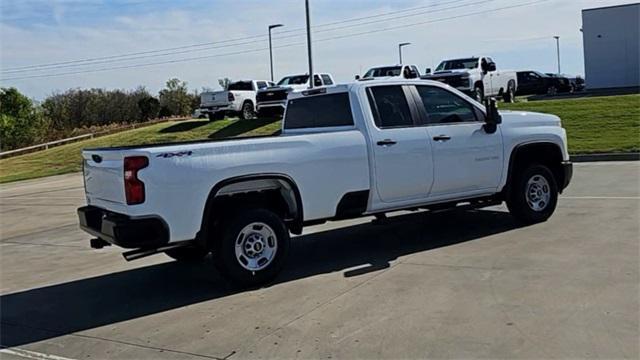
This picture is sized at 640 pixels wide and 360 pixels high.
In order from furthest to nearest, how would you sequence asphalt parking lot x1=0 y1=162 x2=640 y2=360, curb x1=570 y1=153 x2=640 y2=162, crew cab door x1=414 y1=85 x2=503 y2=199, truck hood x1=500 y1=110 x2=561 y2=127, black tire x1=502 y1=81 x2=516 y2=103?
black tire x1=502 y1=81 x2=516 y2=103
curb x1=570 y1=153 x2=640 y2=162
truck hood x1=500 y1=110 x2=561 y2=127
crew cab door x1=414 y1=85 x2=503 y2=199
asphalt parking lot x1=0 y1=162 x2=640 y2=360

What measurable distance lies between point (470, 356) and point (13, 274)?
20.6 ft

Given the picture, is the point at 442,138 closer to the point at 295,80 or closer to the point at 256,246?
the point at 256,246

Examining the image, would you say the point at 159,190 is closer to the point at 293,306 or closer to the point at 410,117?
the point at 293,306

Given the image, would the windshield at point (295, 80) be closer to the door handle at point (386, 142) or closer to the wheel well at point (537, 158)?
the wheel well at point (537, 158)

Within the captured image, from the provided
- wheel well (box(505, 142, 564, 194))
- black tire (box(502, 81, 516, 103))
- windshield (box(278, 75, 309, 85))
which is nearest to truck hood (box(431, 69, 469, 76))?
black tire (box(502, 81, 516, 103))

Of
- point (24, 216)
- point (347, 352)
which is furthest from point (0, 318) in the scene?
point (24, 216)

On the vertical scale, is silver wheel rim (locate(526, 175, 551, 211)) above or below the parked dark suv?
below

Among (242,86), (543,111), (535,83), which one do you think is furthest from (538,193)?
(535,83)

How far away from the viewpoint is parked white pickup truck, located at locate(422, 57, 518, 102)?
25.3 metres

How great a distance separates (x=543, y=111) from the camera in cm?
2303

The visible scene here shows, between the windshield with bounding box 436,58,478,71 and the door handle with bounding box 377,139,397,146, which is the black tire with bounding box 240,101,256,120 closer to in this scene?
the windshield with bounding box 436,58,478,71

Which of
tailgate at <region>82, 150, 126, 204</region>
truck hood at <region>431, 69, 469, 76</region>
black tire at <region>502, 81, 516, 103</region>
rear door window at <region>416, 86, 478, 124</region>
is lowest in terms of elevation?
tailgate at <region>82, 150, 126, 204</region>

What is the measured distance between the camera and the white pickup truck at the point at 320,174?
605 centimetres

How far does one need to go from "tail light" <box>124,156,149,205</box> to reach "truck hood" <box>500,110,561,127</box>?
4.69m
